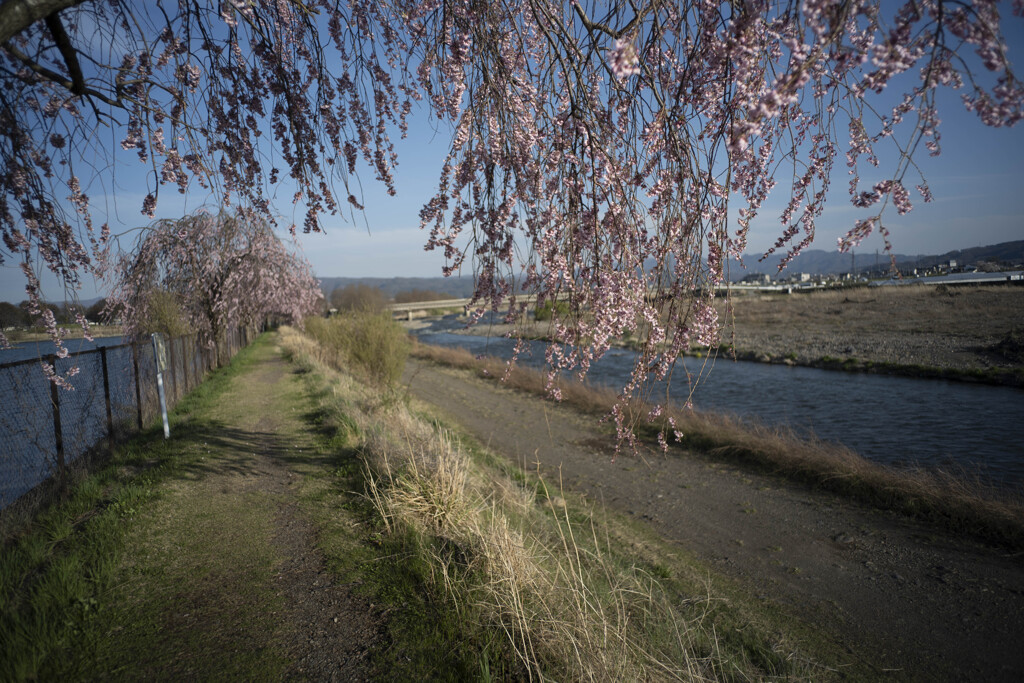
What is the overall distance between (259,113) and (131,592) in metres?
3.84

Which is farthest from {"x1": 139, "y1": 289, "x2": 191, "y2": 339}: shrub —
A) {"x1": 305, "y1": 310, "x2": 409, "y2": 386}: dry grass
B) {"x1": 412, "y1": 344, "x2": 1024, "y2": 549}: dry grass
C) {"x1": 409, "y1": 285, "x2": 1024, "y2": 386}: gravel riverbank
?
{"x1": 412, "y1": 344, "x2": 1024, "y2": 549}: dry grass

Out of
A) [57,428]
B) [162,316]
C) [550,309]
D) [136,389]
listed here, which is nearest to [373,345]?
[136,389]

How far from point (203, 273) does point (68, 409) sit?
14010 mm

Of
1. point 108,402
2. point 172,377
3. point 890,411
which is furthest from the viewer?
point 890,411

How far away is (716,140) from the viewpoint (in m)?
2.24

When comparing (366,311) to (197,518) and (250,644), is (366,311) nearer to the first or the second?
(197,518)

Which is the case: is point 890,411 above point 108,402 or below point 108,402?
below

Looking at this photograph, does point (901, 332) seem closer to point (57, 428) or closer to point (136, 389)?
point (136, 389)

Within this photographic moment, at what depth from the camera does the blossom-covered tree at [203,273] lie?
17.1 m

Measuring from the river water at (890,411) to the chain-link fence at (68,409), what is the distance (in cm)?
647

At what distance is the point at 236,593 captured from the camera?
156 inches

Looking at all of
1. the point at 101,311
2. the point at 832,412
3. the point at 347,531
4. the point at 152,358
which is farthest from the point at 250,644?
the point at 101,311

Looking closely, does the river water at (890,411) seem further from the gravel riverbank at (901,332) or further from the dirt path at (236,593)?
the dirt path at (236,593)

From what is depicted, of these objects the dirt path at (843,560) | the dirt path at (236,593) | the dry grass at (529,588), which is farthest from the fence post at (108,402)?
the dirt path at (843,560)
